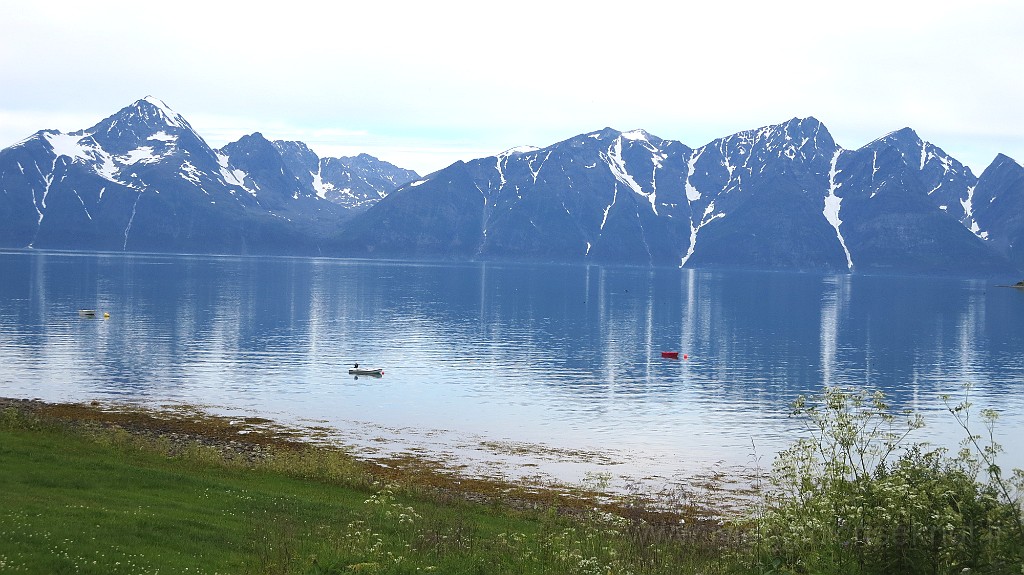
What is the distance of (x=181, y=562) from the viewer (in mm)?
20719

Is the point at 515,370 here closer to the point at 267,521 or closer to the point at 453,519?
the point at 453,519

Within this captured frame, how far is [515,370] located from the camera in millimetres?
92062

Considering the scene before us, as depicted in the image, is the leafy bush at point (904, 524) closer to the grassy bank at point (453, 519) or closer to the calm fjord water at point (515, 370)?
the grassy bank at point (453, 519)

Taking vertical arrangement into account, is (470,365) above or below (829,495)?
below

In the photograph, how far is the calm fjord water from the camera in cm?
6016

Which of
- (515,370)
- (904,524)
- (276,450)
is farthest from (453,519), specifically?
(515,370)

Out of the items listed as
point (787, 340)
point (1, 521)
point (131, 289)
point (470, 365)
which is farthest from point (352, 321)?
point (1, 521)

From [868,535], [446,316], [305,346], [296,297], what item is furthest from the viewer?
[296,297]

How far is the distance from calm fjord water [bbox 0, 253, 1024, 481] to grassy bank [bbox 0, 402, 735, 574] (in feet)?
50.6

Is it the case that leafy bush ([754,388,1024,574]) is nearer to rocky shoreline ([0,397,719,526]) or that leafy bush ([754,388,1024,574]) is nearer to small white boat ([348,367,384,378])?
rocky shoreline ([0,397,719,526])

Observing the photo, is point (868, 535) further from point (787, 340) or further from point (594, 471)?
point (787, 340)

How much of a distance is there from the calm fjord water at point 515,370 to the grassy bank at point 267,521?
50.6ft

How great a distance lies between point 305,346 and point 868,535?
318 feet

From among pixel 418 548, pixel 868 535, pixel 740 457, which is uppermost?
pixel 868 535
